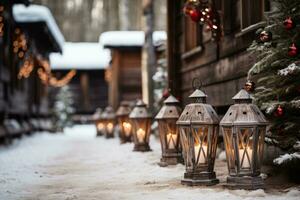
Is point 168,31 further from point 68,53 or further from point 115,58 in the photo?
point 68,53

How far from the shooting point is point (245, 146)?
234 inches

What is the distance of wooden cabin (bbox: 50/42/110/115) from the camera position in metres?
37.1

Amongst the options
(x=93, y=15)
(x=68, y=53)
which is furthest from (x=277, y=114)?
(x=93, y=15)

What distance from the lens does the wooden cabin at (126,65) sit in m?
26.4

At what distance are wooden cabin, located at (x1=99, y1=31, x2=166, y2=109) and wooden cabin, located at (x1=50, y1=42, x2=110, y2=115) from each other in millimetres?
9653

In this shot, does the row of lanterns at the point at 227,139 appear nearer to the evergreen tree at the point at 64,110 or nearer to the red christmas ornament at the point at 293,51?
the red christmas ornament at the point at 293,51

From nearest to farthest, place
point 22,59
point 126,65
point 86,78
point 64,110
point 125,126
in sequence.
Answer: point 125,126 → point 22,59 → point 126,65 → point 64,110 → point 86,78

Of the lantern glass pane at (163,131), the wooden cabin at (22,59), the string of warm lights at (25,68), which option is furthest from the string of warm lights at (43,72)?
the lantern glass pane at (163,131)

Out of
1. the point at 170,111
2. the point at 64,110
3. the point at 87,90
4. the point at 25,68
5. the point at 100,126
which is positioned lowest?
the point at 100,126

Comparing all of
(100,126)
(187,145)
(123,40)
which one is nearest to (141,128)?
(187,145)

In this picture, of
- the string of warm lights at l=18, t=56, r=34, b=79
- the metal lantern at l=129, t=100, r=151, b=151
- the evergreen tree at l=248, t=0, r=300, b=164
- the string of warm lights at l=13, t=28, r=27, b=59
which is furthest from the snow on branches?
the string of warm lights at l=18, t=56, r=34, b=79

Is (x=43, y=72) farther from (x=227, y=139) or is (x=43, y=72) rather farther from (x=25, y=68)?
(x=227, y=139)

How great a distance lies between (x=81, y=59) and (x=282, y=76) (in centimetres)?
3226

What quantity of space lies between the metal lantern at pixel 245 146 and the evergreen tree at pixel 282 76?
25 cm
